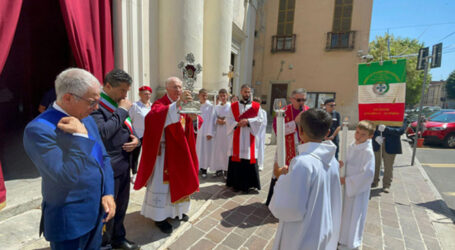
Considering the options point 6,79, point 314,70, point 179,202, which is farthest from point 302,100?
point 314,70

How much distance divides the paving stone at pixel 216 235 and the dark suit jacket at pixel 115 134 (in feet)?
4.13

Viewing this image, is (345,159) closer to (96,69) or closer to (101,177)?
(101,177)

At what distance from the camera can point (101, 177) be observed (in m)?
1.46

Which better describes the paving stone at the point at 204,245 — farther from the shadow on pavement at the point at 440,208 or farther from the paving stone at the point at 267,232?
the shadow on pavement at the point at 440,208

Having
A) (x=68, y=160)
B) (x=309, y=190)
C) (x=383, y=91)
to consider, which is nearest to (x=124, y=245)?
(x=68, y=160)

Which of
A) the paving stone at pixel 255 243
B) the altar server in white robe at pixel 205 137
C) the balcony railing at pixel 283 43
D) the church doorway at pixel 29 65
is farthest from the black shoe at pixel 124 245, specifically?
the balcony railing at pixel 283 43

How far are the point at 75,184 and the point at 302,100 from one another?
2944mm

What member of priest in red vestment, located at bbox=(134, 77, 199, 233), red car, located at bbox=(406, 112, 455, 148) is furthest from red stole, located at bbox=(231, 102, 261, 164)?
red car, located at bbox=(406, 112, 455, 148)

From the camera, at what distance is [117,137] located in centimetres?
206

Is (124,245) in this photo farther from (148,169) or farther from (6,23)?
(6,23)

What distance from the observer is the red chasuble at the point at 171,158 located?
2.58 metres

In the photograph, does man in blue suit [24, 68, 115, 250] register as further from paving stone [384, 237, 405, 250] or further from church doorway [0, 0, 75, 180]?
church doorway [0, 0, 75, 180]

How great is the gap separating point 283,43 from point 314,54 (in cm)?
229

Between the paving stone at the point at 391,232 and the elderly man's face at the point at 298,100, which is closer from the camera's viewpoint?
the paving stone at the point at 391,232
